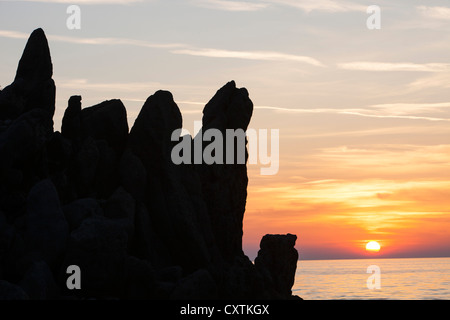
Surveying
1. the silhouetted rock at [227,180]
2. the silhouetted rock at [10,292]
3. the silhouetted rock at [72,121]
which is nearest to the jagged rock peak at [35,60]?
the silhouetted rock at [72,121]

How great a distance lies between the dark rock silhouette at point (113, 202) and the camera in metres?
42.6

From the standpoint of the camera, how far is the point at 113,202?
164 ft

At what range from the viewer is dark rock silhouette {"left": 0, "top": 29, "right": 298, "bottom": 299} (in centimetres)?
4262

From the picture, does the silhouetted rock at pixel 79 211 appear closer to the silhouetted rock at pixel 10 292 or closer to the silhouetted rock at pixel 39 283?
the silhouetted rock at pixel 39 283

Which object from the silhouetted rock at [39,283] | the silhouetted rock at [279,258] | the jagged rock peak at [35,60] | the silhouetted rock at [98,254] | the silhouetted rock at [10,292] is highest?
the jagged rock peak at [35,60]

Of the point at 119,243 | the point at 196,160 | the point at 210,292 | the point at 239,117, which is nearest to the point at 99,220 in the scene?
the point at 119,243

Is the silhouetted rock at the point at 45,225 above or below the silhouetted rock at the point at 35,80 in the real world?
below

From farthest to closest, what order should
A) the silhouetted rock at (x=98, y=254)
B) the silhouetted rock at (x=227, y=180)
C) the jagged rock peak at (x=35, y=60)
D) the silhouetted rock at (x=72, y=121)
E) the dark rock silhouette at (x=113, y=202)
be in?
the silhouetted rock at (x=227, y=180) → the silhouetted rock at (x=72, y=121) → the jagged rock peak at (x=35, y=60) → the dark rock silhouette at (x=113, y=202) → the silhouetted rock at (x=98, y=254)

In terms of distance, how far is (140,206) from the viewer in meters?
52.9

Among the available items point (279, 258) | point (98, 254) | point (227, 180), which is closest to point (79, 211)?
point (98, 254)

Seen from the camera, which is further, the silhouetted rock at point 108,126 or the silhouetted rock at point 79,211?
the silhouetted rock at point 108,126

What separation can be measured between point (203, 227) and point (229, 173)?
6554mm

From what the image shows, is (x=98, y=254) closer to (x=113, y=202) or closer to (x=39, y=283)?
(x=39, y=283)
